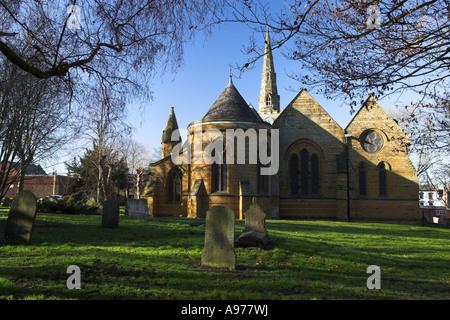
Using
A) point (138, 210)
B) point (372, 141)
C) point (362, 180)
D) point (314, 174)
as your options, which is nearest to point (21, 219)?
point (138, 210)

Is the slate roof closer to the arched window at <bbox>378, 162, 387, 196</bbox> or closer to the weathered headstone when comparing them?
the arched window at <bbox>378, 162, 387, 196</bbox>

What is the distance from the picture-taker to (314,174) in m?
24.6

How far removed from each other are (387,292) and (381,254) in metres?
4.39

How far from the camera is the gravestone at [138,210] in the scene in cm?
1608

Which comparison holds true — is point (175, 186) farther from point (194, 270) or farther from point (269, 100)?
point (269, 100)

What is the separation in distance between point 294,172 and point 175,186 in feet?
31.0

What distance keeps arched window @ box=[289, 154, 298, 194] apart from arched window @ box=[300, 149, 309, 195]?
39cm

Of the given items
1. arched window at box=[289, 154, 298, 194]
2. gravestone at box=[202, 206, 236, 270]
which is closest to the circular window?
arched window at box=[289, 154, 298, 194]

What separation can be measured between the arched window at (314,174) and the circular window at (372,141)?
429cm

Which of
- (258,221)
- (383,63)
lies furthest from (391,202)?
(383,63)

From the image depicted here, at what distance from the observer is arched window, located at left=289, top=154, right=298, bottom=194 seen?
80.5 feet

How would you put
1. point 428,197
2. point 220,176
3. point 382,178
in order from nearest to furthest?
point 220,176 → point 382,178 → point 428,197

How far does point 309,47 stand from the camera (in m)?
6.64

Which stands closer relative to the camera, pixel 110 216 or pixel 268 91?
pixel 110 216
